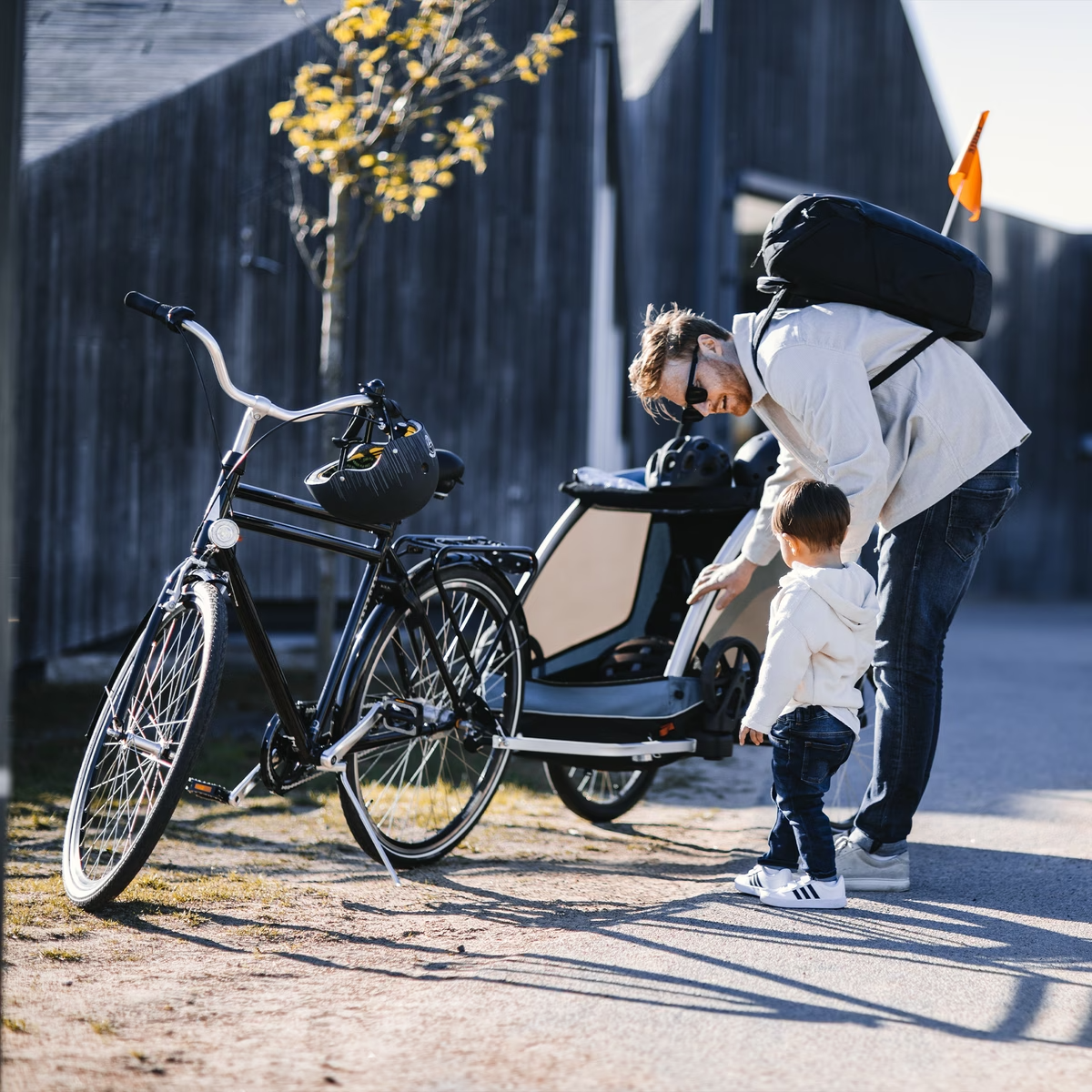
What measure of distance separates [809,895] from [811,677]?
1.86 feet

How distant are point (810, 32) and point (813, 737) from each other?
14.1m

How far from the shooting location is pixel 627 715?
13.8 ft

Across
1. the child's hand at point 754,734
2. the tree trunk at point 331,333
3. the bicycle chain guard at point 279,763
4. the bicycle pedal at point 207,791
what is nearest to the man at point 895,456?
the child's hand at point 754,734

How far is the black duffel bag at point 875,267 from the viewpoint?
12.0ft

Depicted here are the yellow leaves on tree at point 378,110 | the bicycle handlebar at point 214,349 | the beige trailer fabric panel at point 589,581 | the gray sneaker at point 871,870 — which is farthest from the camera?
the yellow leaves on tree at point 378,110

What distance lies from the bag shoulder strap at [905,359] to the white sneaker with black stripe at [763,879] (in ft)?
4.39

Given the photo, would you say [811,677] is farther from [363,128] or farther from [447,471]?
[363,128]

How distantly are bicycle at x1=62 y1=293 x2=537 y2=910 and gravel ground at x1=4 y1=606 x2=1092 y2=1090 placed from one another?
0.22 m

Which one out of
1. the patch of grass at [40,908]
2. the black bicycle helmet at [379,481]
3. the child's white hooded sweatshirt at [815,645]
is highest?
the black bicycle helmet at [379,481]

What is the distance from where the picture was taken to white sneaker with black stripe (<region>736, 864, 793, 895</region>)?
359 centimetres

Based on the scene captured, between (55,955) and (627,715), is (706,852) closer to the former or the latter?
(627,715)

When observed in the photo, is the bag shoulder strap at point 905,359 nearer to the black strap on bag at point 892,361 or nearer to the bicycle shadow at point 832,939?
the black strap on bag at point 892,361

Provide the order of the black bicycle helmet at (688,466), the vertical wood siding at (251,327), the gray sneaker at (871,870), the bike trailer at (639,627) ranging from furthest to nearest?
1. the vertical wood siding at (251,327)
2. the black bicycle helmet at (688,466)
3. the bike trailer at (639,627)
4. the gray sneaker at (871,870)

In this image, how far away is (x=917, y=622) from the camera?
3.77 m
